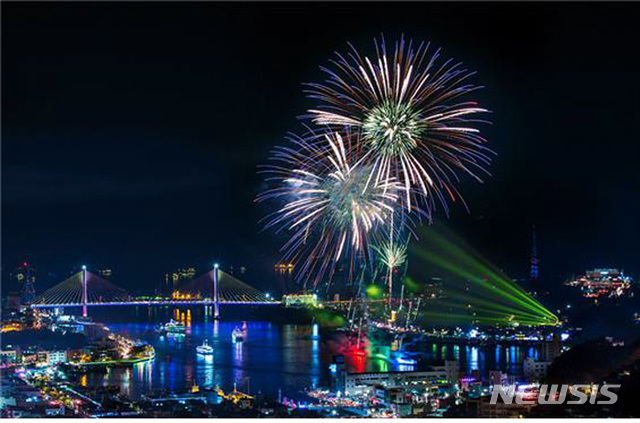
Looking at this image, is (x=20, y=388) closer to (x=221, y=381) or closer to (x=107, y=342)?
(x=221, y=381)

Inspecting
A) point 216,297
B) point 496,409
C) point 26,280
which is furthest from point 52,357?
point 26,280

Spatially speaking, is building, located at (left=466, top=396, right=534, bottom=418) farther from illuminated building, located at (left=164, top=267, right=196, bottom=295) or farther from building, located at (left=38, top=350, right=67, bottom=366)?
illuminated building, located at (left=164, top=267, right=196, bottom=295)

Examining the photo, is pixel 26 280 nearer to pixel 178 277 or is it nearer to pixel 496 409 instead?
pixel 178 277

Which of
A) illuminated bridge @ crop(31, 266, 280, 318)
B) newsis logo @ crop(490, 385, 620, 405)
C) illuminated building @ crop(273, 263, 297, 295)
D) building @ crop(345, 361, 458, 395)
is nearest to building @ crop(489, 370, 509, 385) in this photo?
building @ crop(345, 361, 458, 395)

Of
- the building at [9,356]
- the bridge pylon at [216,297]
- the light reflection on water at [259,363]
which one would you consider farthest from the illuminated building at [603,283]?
the building at [9,356]

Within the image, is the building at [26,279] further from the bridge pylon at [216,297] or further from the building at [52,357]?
the building at [52,357]

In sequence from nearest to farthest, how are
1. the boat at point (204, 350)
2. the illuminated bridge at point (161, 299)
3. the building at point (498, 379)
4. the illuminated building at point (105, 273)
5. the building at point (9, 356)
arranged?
the building at point (498, 379) → the building at point (9, 356) → the boat at point (204, 350) → the illuminated bridge at point (161, 299) → the illuminated building at point (105, 273)
